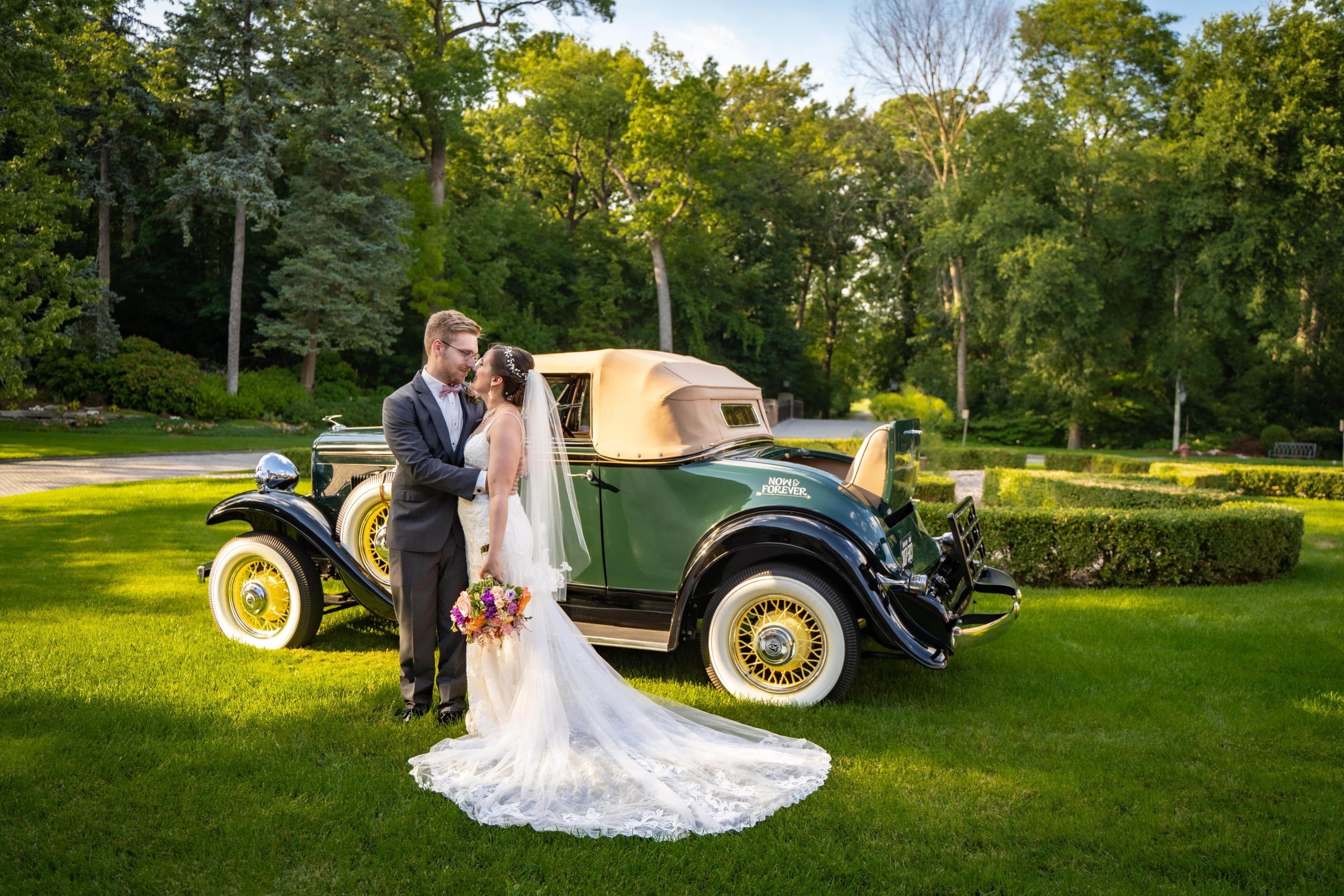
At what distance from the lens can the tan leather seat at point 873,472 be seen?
5.27 meters

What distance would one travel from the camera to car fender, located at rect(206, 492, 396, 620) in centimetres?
577

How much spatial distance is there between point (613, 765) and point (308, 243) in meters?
28.8

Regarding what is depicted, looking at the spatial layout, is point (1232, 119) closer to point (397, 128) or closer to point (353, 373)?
point (397, 128)

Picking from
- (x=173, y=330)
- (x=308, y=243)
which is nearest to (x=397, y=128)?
(x=308, y=243)

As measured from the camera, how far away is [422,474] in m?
4.44

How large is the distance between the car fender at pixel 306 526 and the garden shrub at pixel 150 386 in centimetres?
2388

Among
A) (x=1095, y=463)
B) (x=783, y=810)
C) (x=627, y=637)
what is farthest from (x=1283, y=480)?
(x=783, y=810)

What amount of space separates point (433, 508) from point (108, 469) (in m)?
15.1

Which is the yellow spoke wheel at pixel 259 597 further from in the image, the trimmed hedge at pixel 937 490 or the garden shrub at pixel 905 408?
the garden shrub at pixel 905 408

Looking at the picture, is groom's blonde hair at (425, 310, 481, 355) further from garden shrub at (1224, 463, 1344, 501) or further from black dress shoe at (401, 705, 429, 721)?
garden shrub at (1224, 463, 1344, 501)

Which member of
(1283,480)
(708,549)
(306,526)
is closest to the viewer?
(708,549)

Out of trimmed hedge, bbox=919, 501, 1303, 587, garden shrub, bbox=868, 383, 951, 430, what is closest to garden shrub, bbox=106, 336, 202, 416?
garden shrub, bbox=868, 383, 951, 430

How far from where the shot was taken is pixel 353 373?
33.1 m

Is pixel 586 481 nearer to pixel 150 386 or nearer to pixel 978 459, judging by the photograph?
pixel 978 459
